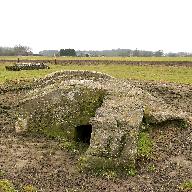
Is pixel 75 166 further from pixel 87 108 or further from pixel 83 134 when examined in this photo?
pixel 83 134

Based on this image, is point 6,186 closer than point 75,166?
Yes

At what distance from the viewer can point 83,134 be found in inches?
550

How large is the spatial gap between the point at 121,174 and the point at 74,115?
3343 mm

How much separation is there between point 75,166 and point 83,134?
9.41 ft

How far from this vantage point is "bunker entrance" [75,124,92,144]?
44.3ft

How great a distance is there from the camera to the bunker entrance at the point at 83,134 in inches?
531

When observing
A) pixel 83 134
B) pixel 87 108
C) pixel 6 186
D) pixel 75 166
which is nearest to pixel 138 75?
pixel 83 134

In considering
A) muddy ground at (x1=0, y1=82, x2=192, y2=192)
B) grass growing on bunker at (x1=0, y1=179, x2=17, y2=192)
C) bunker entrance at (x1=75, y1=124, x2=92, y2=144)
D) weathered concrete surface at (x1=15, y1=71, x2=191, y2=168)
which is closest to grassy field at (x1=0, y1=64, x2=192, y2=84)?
weathered concrete surface at (x1=15, y1=71, x2=191, y2=168)

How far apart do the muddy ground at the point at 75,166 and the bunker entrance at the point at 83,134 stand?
2.17 ft

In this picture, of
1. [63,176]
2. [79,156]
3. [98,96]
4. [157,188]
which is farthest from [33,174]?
[98,96]

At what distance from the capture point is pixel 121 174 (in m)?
10.6

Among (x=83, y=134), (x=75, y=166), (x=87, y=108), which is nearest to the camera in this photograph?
(x=75, y=166)

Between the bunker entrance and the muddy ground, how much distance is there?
0.66 metres

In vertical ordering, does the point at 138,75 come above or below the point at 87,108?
below
